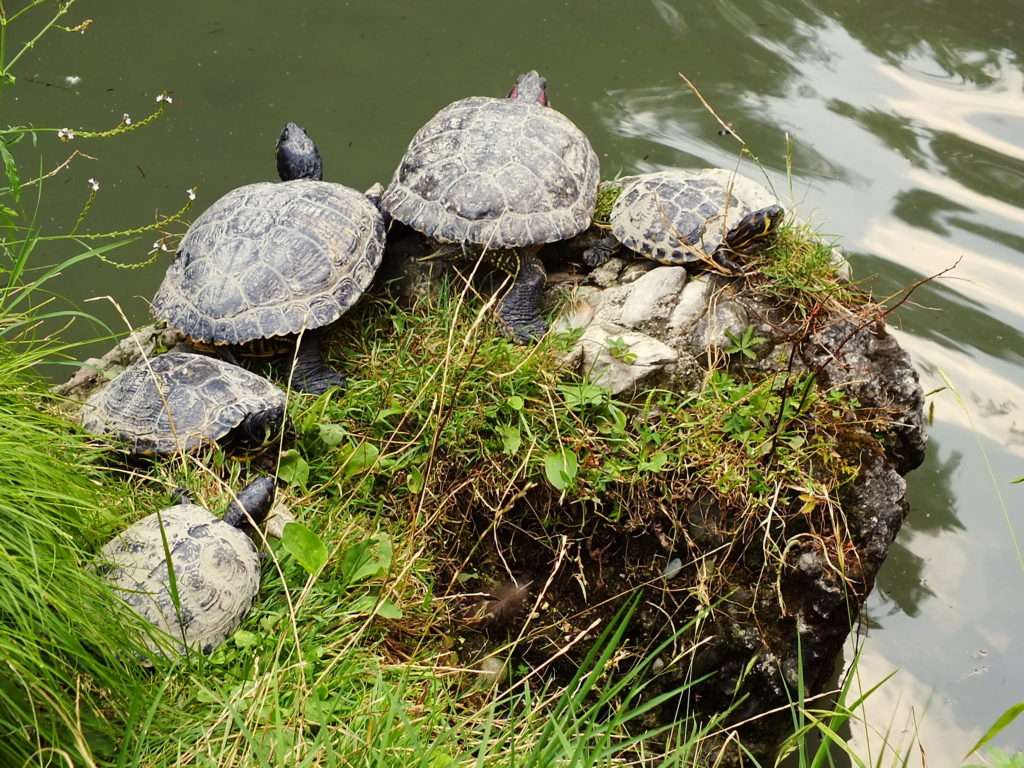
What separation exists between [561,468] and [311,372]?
1.13 meters

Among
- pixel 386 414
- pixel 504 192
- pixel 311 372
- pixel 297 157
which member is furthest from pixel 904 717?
pixel 297 157

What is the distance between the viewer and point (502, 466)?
3.38 meters

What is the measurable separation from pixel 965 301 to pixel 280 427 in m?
3.75

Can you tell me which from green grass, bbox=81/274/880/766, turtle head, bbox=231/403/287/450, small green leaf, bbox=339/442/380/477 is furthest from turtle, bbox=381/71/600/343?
turtle head, bbox=231/403/287/450

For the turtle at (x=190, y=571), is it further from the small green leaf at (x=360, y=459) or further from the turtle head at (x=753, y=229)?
the turtle head at (x=753, y=229)

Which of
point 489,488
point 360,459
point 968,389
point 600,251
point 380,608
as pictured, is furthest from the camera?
point 968,389

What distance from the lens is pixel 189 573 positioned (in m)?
2.91

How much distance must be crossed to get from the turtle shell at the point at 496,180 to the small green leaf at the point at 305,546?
55.2 inches

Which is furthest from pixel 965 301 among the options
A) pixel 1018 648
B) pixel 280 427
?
pixel 280 427

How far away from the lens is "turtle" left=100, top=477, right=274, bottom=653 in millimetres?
2854

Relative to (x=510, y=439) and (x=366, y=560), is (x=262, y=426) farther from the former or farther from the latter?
(x=510, y=439)

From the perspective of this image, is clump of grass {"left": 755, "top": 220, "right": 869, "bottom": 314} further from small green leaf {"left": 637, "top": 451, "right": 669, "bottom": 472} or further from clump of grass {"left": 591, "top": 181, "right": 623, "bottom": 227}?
small green leaf {"left": 637, "top": 451, "right": 669, "bottom": 472}

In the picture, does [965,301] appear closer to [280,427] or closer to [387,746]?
[280,427]

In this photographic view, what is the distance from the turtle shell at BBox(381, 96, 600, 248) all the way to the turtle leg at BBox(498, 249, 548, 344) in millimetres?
119
